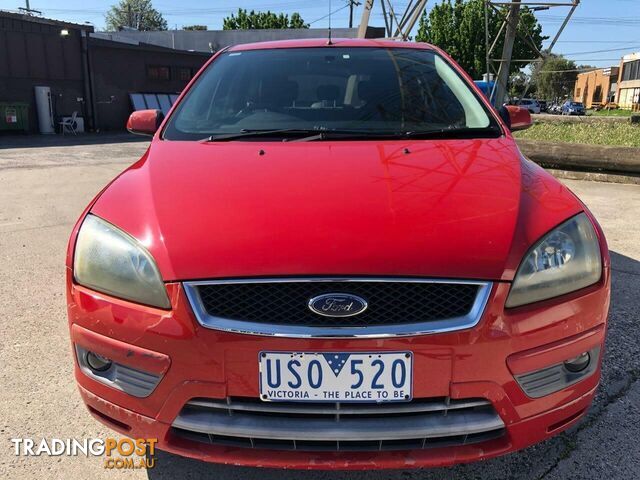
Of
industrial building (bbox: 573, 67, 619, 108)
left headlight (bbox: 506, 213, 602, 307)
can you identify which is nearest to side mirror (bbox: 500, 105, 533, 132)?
left headlight (bbox: 506, 213, 602, 307)

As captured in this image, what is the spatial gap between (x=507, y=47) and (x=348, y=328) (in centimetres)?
1255

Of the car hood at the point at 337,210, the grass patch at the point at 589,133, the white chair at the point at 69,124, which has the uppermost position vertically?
the car hood at the point at 337,210

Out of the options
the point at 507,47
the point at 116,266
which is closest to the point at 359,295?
the point at 116,266

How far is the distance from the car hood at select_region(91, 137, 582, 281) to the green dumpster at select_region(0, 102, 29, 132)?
66.3 ft

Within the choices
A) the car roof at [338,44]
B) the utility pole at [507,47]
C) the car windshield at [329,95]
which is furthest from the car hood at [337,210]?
the utility pole at [507,47]

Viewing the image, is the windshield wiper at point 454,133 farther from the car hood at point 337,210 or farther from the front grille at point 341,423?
the front grille at point 341,423

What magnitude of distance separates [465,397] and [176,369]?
82 cm

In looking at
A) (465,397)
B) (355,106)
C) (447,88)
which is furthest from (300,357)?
(447,88)

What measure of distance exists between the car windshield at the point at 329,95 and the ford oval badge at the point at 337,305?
1.11 meters

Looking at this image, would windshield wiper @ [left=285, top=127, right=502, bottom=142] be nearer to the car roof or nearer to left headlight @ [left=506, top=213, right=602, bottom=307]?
left headlight @ [left=506, top=213, right=602, bottom=307]

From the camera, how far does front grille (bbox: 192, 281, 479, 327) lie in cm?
150

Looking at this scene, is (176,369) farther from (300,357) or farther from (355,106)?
(355,106)

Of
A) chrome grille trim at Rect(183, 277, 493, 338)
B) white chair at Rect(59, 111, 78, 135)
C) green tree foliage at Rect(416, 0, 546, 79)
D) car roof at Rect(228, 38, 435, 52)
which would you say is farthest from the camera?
green tree foliage at Rect(416, 0, 546, 79)

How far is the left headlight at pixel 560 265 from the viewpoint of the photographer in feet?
5.12
